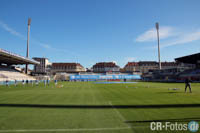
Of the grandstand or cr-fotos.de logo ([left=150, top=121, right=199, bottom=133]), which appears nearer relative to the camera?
cr-fotos.de logo ([left=150, top=121, right=199, bottom=133])

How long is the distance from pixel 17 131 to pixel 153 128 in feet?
17.3

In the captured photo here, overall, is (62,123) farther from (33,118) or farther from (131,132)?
(131,132)

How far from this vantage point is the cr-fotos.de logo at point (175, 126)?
511 centimetres

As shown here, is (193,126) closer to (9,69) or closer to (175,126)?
(175,126)

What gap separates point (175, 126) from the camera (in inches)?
211

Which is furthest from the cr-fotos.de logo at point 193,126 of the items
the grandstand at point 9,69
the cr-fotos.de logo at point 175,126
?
the grandstand at point 9,69

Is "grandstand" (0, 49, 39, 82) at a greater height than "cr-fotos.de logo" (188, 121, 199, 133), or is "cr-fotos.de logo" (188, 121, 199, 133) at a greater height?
"grandstand" (0, 49, 39, 82)

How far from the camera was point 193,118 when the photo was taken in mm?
6199

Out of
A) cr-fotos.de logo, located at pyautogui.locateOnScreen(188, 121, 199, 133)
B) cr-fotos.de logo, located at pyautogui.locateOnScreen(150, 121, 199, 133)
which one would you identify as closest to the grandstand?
cr-fotos.de logo, located at pyautogui.locateOnScreen(150, 121, 199, 133)

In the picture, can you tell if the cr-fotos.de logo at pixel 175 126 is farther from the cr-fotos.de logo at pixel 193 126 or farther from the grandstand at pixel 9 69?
the grandstand at pixel 9 69

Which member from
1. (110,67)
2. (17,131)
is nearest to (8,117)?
(17,131)

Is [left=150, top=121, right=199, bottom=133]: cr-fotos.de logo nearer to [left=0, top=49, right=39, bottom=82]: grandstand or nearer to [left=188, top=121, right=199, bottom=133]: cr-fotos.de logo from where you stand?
[left=188, top=121, right=199, bottom=133]: cr-fotos.de logo

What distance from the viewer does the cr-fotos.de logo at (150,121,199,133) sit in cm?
511

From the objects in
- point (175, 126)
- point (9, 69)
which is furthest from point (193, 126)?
point (9, 69)
